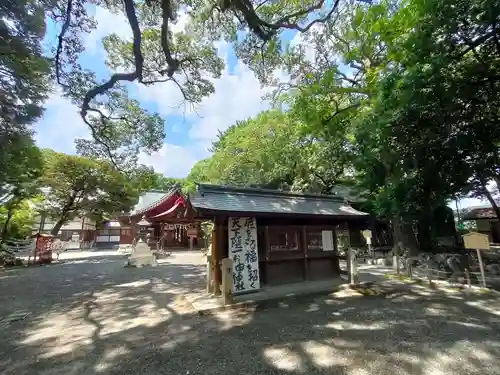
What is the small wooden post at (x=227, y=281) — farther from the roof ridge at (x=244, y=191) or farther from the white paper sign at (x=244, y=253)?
the roof ridge at (x=244, y=191)

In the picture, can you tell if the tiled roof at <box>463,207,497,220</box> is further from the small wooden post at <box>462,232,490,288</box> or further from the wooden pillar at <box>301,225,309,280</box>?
the wooden pillar at <box>301,225,309,280</box>

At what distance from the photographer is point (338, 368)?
13.2ft

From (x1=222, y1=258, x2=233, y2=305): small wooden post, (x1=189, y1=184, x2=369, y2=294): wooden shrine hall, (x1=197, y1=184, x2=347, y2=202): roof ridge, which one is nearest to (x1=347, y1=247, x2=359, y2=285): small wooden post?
(x1=189, y1=184, x2=369, y2=294): wooden shrine hall

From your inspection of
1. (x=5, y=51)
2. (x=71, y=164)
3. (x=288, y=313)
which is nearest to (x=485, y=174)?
(x=288, y=313)

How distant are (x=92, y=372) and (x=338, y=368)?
3664 millimetres

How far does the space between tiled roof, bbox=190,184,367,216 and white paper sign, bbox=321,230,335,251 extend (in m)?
0.79

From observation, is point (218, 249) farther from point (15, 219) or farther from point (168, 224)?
point (168, 224)

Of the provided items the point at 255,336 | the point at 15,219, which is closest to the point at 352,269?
the point at 255,336

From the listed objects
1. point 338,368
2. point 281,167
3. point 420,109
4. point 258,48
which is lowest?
point 338,368

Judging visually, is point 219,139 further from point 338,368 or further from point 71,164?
point 338,368

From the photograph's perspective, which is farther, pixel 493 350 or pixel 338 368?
pixel 493 350

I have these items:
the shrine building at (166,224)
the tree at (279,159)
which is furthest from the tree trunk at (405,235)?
the shrine building at (166,224)

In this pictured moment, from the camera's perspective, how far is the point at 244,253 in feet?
27.1

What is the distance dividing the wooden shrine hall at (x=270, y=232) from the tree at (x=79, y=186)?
50.6ft
